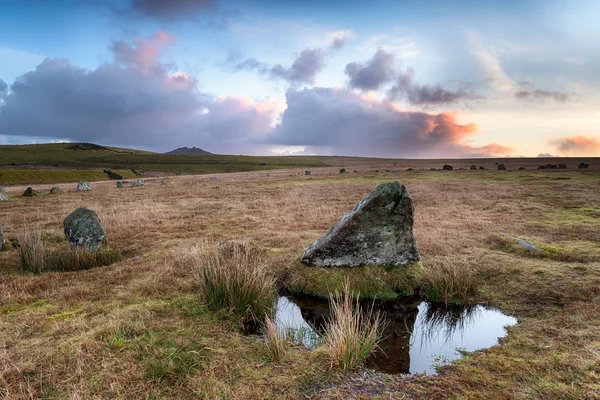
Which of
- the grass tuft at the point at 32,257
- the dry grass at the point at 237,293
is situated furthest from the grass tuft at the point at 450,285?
the grass tuft at the point at 32,257

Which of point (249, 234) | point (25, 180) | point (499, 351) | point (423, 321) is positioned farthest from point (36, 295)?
point (25, 180)

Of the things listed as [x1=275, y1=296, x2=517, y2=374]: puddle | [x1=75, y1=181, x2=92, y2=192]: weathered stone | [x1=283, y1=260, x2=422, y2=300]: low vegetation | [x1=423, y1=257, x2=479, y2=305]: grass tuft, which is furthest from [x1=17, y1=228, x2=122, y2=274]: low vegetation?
[x1=75, y1=181, x2=92, y2=192]: weathered stone

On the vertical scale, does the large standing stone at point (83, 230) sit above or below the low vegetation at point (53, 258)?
above

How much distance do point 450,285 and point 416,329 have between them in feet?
6.12

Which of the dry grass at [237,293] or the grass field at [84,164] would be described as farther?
the grass field at [84,164]

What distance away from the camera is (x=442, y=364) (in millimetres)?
5484

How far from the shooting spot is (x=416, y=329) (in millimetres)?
6883

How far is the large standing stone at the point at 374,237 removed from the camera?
363 inches

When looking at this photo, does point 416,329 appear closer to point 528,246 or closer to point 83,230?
point 528,246

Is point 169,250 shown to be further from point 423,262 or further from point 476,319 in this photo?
Answer: point 476,319

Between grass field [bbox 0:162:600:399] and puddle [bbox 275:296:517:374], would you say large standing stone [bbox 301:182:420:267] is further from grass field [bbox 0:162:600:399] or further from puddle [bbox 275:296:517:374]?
puddle [bbox 275:296:517:374]

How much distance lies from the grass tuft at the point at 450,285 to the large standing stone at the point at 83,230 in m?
10.4

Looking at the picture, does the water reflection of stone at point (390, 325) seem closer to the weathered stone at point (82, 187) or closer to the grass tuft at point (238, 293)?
the grass tuft at point (238, 293)

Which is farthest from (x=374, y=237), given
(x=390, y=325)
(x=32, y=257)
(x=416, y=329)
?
(x=32, y=257)
